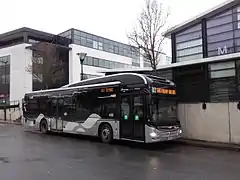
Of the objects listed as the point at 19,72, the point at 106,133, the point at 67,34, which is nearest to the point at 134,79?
the point at 106,133

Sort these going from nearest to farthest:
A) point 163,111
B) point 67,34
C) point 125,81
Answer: point 163,111 < point 125,81 < point 67,34

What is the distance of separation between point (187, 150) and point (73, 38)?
156 ft

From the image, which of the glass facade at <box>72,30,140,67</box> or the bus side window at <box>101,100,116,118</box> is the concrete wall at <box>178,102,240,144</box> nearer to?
the bus side window at <box>101,100,116,118</box>

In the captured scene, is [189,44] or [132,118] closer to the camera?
[132,118]

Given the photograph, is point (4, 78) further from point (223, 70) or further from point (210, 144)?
point (210, 144)

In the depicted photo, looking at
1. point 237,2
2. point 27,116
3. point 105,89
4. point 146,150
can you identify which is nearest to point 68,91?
point 105,89

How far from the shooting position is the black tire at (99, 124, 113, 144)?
1608cm

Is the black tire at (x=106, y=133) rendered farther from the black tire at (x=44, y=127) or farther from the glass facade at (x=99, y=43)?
the glass facade at (x=99, y=43)

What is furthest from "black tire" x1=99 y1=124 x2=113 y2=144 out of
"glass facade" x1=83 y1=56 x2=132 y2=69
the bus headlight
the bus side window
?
"glass facade" x1=83 y1=56 x2=132 y2=69

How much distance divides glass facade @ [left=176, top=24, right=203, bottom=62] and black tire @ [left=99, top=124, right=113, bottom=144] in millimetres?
12330

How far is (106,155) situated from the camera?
12.2 meters

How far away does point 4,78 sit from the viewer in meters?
57.8

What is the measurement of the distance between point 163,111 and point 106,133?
3320 mm

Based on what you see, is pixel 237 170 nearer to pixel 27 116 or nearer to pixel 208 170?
pixel 208 170
